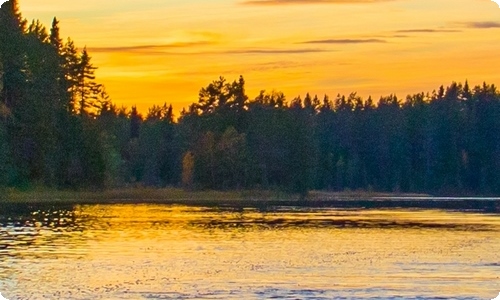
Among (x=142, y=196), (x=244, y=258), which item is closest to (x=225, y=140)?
(x=142, y=196)

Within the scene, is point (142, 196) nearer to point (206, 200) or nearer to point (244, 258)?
point (206, 200)

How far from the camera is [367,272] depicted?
32.2 metres

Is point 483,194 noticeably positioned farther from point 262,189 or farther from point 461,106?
point 262,189

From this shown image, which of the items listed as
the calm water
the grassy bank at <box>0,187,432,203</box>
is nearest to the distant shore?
the grassy bank at <box>0,187,432,203</box>

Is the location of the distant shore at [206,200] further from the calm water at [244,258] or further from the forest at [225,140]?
the calm water at [244,258]

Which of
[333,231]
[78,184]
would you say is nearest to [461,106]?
[78,184]

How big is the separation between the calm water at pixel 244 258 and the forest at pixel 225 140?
3413 centimetres

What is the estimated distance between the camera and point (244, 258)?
3669cm

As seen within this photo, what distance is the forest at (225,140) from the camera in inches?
3681

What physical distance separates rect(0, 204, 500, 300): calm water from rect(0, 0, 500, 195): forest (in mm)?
34131

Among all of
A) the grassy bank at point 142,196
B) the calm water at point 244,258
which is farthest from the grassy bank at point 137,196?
the calm water at point 244,258

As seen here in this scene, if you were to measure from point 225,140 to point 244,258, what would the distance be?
84603mm

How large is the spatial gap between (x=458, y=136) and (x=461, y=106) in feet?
65.8

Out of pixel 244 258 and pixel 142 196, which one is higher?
pixel 142 196
